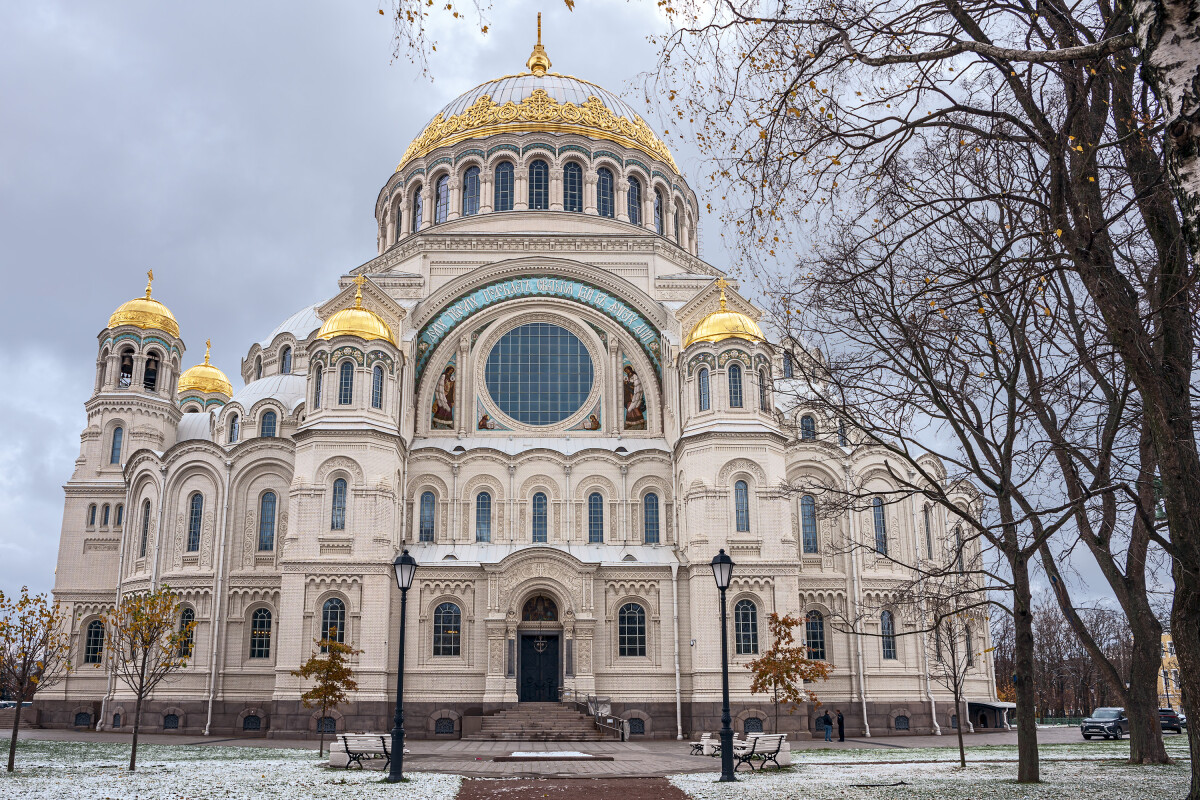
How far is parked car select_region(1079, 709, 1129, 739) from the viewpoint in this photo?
35.0 meters

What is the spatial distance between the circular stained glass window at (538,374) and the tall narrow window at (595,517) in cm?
334

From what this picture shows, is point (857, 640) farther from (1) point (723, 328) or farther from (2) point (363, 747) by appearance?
(2) point (363, 747)

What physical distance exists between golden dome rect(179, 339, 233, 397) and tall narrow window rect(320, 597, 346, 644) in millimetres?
22362

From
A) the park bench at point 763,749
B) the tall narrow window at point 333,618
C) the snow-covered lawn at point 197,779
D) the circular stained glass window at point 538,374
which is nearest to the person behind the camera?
the snow-covered lawn at point 197,779

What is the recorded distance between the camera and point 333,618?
3191 cm

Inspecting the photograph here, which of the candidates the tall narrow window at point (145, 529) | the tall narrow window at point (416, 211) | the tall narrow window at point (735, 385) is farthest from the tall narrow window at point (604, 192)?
the tall narrow window at point (145, 529)

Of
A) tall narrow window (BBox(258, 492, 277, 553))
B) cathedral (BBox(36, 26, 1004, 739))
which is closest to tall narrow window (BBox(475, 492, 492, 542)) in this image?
cathedral (BBox(36, 26, 1004, 739))

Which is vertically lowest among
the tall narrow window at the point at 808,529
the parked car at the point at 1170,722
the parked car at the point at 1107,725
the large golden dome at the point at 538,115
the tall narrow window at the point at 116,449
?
the parked car at the point at 1170,722

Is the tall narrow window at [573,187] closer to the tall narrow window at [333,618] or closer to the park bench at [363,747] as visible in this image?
the tall narrow window at [333,618]

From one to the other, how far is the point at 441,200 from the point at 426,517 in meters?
15.1

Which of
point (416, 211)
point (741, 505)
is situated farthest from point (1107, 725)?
point (416, 211)

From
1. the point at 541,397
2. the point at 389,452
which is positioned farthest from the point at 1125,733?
the point at 389,452

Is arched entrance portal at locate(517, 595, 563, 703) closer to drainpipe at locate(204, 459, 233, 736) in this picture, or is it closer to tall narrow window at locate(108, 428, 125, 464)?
drainpipe at locate(204, 459, 233, 736)

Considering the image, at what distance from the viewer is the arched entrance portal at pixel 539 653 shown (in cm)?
3278
